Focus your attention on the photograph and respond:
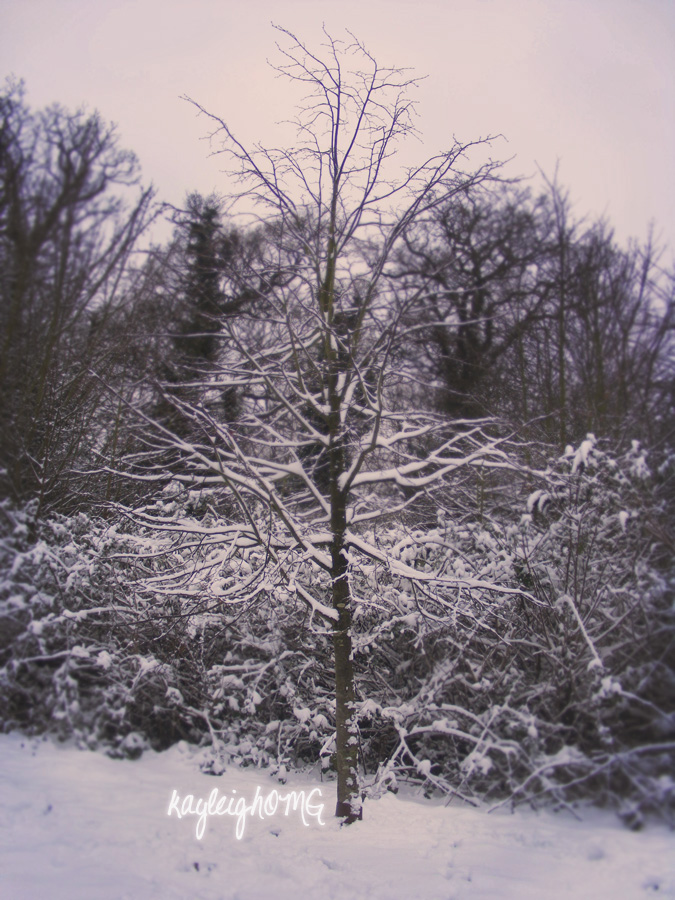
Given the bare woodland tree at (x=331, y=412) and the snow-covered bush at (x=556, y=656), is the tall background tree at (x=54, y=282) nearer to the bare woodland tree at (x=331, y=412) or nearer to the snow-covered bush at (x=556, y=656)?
the bare woodland tree at (x=331, y=412)

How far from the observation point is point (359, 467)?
84.9 inches

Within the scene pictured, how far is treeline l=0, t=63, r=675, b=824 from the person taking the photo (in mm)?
1702

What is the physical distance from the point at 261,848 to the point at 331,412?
1.82 metres

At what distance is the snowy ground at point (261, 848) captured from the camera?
4.59 feet

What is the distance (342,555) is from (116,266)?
1.61 metres

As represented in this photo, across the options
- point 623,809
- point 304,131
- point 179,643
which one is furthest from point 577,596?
point 304,131

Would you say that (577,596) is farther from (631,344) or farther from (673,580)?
(631,344)

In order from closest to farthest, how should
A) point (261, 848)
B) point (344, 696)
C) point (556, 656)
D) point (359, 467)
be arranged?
point (556, 656) < point (261, 848) < point (359, 467) < point (344, 696)

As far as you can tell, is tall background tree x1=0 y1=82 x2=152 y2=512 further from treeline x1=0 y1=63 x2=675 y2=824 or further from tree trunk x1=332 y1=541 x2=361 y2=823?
tree trunk x1=332 y1=541 x2=361 y2=823

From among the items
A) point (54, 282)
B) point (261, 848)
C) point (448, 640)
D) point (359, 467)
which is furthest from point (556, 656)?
point (54, 282)

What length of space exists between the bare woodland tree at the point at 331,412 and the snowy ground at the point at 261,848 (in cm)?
47

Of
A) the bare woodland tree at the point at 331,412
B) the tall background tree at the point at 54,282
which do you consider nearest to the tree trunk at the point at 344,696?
the bare woodland tree at the point at 331,412

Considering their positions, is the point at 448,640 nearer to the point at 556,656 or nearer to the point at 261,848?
the point at 556,656

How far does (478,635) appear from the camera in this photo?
2146 millimetres
